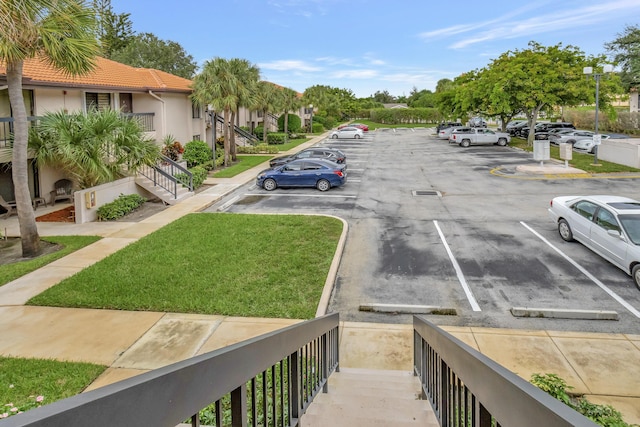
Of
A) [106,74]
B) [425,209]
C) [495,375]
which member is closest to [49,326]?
[495,375]

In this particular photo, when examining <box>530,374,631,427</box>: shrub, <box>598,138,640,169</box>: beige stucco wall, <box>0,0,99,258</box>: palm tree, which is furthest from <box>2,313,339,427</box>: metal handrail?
<box>598,138,640,169</box>: beige stucco wall

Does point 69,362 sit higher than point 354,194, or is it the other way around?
point 354,194

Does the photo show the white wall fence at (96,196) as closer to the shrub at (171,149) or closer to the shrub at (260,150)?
the shrub at (171,149)

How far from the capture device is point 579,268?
12188 millimetres

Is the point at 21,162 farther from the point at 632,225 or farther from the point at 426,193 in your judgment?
the point at 426,193

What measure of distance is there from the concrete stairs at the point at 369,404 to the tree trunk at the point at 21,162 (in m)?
10.4

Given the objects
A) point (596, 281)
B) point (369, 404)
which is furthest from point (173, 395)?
point (596, 281)

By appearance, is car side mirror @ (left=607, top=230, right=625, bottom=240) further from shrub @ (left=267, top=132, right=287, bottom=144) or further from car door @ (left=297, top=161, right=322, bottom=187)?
shrub @ (left=267, top=132, right=287, bottom=144)

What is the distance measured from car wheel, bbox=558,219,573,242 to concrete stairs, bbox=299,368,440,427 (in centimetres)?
969

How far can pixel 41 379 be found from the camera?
700 centimetres

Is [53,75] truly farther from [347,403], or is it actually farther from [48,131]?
[347,403]

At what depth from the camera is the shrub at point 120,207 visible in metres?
17.6

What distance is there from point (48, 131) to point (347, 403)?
16465 millimetres

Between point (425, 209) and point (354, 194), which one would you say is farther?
point (354, 194)
